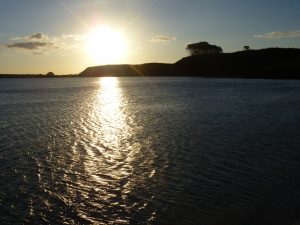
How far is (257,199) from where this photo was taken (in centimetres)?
1850

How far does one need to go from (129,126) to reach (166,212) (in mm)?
27224

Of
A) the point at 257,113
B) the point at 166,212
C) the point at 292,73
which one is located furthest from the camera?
the point at 292,73

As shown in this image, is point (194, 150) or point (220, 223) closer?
point (220, 223)

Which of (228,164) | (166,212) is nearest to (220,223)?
(166,212)

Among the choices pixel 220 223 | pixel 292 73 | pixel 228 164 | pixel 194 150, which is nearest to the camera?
pixel 220 223

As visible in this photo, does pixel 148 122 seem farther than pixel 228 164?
Yes

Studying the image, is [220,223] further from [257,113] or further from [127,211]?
[257,113]

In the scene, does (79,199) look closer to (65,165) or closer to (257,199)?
(65,165)

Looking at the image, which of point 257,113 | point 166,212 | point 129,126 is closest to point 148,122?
point 129,126

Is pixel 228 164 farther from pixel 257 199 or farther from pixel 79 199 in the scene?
pixel 79 199

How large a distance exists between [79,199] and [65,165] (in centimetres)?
698

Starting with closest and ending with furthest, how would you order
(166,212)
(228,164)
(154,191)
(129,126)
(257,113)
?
(166,212) < (154,191) < (228,164) < (129,126) < (257,113)

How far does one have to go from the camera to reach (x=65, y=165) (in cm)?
2558

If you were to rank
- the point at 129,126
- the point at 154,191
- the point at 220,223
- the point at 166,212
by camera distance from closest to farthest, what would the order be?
1. the point at 220,223
2. the point at 166,212
3. the point at 154,191
4. the point at 129,126
